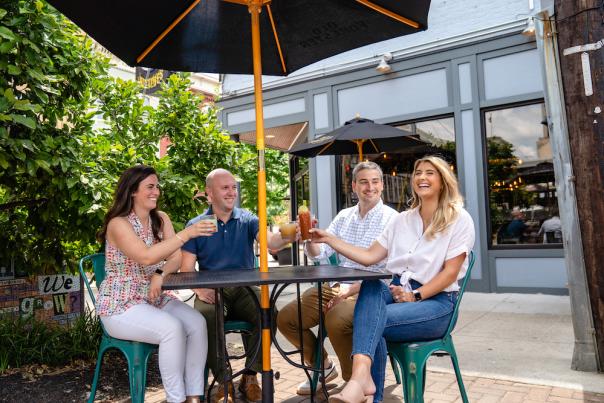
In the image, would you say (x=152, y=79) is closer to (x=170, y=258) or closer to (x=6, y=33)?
(x=6, y=33)

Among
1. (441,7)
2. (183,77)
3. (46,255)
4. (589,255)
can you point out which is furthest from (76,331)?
(441,7)

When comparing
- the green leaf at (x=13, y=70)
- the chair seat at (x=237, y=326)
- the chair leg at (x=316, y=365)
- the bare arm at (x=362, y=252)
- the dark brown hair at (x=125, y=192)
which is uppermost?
the green leaf at (x=13, y=70)

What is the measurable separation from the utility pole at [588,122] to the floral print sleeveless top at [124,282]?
3.02m

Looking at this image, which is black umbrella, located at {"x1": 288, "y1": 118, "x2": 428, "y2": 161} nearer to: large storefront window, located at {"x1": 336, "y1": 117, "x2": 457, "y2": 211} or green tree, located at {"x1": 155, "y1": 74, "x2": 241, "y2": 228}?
green tree, located at {"x1": 155, "y1": 74, "x2": 241, "y2": 228}

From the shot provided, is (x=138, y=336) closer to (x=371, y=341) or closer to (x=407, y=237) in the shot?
(x=371, y=341)

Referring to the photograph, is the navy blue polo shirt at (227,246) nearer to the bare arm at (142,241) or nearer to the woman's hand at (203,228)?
the bare arm at (142,241)

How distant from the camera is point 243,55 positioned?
3367 millimetres

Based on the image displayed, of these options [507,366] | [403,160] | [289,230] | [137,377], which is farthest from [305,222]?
[403,160]

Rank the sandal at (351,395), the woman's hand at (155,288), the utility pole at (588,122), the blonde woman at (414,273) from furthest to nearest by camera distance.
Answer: the utility pole at (588,122)
the woman's hand at (155,288)
the blonde woman at (414,273)
the sandal at (351,395)

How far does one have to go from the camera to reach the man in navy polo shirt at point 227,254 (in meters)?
3.34

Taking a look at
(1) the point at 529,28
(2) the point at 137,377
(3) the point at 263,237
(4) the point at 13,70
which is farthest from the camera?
(1) the point at 529,28

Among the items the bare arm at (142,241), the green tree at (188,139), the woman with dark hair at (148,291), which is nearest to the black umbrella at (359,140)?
the green tree at (188,139)

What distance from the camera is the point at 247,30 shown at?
10.5 ft

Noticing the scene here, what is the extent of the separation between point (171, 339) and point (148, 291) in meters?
0.42
